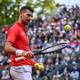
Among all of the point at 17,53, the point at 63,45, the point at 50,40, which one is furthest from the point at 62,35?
the point at 17,53

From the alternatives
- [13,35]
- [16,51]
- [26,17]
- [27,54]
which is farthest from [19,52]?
[26,17]

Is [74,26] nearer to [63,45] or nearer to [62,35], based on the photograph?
[62,35]

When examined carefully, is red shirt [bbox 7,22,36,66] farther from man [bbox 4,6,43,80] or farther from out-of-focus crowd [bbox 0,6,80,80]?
out-of-focus crowd [bbox 0,6,80,80]

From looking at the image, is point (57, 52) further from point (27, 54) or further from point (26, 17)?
point (27, 54)

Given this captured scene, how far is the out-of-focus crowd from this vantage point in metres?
12.5

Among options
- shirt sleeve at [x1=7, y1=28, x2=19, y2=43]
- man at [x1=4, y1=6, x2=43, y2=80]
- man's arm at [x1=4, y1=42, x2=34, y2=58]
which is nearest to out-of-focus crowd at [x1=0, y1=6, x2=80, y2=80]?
man at [x1=4, y1=6, x2=43, y2=80]

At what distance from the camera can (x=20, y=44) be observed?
704cm

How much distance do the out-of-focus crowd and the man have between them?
1.39 m

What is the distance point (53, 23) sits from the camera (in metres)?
20.0

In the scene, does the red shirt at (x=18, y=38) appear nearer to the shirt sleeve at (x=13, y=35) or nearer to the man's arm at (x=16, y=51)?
the shirt sleeve at (x=13, y=35)

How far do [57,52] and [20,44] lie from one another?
20.6 feet

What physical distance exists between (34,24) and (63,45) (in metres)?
14.0

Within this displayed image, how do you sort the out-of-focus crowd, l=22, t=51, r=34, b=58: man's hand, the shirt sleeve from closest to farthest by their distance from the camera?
l=22, t=51, r=34, b=58: man's hand < the shirt sleeve < the out-of-focus crowd

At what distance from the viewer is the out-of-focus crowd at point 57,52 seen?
12.5 meters
